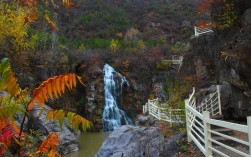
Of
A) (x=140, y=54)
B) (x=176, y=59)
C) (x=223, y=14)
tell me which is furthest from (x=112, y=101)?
(x=223, y=14)

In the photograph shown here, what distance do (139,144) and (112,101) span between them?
18788 mm

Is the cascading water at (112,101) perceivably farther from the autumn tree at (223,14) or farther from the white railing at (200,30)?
the autumn tree at (223,14)

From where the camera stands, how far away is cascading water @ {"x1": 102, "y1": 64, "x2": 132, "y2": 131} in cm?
2600

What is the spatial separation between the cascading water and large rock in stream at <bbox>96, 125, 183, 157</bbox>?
612 inches

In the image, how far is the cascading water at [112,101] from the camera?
2600 centimetres

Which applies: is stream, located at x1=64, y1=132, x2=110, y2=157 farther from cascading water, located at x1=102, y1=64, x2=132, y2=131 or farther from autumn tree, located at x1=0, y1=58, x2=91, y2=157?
autumn tree, located at x1=0, y1=58, x2=91, y2=157

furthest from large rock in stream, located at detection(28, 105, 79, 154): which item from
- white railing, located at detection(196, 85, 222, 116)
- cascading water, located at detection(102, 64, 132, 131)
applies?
white railing, located at detection(196, 85, 222, 116)

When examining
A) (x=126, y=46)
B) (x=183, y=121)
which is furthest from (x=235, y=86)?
(x=126, y=46)

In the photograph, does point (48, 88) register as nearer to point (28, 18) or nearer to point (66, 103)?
point (28, 18)

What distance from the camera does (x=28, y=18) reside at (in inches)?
123

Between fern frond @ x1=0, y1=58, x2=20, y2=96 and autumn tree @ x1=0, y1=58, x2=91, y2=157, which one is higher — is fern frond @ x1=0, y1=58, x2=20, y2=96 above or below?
above

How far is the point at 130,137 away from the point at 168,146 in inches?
83.8

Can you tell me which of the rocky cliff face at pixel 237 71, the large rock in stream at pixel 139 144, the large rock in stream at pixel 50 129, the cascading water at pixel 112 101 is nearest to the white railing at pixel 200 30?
the rocky cliff face at pixel 237 71

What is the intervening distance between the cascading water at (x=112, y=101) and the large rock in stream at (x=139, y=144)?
15.5 meters
